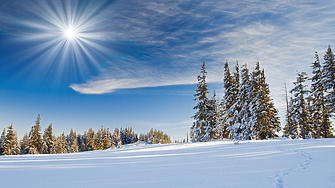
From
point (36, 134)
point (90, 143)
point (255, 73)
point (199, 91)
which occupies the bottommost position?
point (90, 143)

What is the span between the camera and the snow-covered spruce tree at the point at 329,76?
2656 centimetres

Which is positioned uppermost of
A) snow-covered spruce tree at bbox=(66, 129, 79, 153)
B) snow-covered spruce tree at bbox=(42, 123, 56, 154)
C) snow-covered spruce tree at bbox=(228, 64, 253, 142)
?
snow-covered spruce tree at bbox=(228, 64, 253, 142)

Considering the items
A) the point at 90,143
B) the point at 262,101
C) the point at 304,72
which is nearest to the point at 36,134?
the point at 90,143

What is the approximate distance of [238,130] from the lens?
27.5 m

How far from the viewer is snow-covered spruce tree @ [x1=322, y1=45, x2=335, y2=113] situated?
26.6m

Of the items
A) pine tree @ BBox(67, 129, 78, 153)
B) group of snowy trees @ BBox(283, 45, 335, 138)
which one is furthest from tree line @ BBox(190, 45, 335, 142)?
pine tree @ BBox(67, 129, 78, 153)

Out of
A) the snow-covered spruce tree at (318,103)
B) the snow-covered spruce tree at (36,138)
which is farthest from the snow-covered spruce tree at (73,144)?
the snow-covered spruce tree at (318,103)

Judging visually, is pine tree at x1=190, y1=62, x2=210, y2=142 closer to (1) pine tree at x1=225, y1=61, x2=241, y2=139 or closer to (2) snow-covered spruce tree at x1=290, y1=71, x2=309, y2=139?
(1) pine tree at x1=225, y1=61, x2=241, y2=139

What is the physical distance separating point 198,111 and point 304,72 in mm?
18790

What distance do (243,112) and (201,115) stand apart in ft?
22.0

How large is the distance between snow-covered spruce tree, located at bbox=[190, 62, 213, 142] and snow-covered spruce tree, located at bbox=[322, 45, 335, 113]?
18259mm

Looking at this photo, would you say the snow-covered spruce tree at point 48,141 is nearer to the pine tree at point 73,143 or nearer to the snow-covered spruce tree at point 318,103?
the pine tree at point 73,143

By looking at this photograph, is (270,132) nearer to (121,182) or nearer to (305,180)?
(305,180)

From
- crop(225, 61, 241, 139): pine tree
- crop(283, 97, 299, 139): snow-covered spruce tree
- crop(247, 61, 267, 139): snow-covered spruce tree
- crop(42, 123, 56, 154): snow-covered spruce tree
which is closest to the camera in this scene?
crop(247, 61, 267, 139): snow-covered spruce tree
